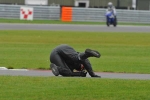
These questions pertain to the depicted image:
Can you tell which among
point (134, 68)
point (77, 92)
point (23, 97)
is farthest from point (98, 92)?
point (134, 68)

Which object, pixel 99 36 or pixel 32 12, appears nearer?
pixel 99 36

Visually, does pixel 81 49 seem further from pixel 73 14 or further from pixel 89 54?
pixel 73 14

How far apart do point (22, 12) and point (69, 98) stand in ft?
137

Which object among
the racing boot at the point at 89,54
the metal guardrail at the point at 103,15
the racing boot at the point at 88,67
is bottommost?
the metal guardrail at the point at 103,15

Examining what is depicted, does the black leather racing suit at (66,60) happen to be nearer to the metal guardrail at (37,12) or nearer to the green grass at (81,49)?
the green grass at (81,49)

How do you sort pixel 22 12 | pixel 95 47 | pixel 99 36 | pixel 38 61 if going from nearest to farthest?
pixel 38 61, pixel 95 47, pixel 99 36, pixel 22 12

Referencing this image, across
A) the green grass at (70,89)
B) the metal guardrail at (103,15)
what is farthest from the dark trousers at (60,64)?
the metal guardrail at (103,15)

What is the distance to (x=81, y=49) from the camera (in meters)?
26.5

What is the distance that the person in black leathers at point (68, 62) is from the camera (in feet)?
51.9

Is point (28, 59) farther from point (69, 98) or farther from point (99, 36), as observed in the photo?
point (99, 36)

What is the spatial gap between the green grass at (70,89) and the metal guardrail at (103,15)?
134 feet

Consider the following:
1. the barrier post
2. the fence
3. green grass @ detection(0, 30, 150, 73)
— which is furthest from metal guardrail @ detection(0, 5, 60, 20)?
green grass @ detection(0, 30, 150, 73)

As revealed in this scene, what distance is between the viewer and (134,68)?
19.8 m

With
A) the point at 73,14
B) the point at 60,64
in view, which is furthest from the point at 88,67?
the point at 73,14
